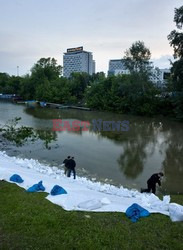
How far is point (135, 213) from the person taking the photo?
565 cm

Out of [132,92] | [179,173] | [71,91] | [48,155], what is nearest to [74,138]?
[48,155]

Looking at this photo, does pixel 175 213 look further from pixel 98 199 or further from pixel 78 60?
pixel 78 60

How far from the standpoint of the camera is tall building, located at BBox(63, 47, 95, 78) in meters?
139

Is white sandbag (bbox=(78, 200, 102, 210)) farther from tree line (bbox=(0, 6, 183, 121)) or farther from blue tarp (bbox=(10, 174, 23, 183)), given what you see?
tree line (bbox=(0, 6, 183, 121))

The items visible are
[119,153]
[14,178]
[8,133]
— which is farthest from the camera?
[8,133]

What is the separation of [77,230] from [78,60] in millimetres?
143028

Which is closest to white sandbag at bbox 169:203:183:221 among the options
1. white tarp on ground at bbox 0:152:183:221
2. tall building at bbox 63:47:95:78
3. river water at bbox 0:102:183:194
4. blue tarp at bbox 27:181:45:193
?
white tarp on ground at bbox 0:152:183:221

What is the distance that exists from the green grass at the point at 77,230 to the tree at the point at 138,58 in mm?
32297

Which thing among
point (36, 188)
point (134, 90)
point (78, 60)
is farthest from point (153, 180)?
point (78, 60)

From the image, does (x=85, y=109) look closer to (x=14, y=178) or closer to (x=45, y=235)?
(x=14, y=178)

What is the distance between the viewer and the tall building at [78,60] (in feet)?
457

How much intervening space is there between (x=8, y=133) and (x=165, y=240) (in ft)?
48.9

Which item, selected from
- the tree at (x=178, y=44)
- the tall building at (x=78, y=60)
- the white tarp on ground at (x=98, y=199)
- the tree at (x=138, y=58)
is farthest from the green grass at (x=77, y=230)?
the tall building at (x=78, y=60)

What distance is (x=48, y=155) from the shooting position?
14352 millimetres
